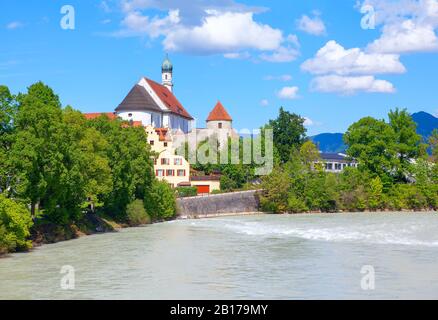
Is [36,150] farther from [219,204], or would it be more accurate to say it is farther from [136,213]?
[219,204]

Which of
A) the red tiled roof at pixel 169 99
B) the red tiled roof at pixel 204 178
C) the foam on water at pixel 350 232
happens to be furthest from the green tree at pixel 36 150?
the red tiled roof at pixel 169 99

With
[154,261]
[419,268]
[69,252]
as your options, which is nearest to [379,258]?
[419,268]

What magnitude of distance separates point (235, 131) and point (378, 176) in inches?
1732

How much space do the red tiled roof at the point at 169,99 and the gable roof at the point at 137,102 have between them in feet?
12.9

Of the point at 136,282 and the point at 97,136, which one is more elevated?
the point at 97,136

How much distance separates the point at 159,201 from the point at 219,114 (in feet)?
219

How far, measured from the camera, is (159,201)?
72812 millimetres

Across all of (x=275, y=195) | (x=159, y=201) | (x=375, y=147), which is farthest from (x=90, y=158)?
(x=375, y=147)

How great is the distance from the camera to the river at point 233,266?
2723 centimetres

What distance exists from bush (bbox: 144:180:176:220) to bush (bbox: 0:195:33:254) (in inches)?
1134

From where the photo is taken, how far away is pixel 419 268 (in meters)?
33.1

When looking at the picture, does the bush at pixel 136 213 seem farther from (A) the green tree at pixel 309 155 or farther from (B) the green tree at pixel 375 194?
(B) the green tree at pixel 375 194
